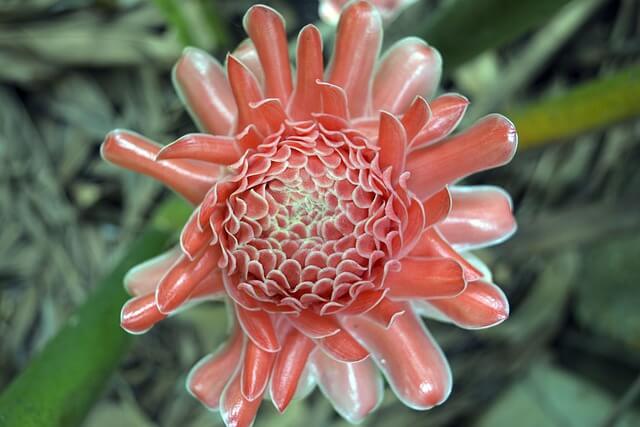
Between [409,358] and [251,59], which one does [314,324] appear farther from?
[251,59]

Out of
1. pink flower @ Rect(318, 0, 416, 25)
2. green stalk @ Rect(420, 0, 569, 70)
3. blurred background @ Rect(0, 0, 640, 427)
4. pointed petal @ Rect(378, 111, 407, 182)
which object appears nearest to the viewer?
pointed petal @ Rect(378, 111, 407, 182)

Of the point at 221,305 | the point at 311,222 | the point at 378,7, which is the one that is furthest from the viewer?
the point at 221,305

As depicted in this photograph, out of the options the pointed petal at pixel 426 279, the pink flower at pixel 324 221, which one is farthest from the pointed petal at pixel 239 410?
the pointed petal at pixel 426 279

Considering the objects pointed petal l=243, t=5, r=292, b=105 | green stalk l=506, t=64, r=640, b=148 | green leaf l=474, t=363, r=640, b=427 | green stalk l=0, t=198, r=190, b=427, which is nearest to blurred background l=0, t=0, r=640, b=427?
green leaf l=474, t=363, r=640, b=427

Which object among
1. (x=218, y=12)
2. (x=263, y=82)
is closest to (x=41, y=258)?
(x=218, y=12)

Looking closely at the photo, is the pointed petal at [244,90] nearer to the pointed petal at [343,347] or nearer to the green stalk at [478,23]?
the pointed petal at [343,347]

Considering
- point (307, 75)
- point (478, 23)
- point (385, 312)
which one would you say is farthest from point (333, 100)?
point (478, 23)

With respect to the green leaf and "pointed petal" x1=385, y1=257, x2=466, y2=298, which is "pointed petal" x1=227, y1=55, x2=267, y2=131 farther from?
the green leaf
